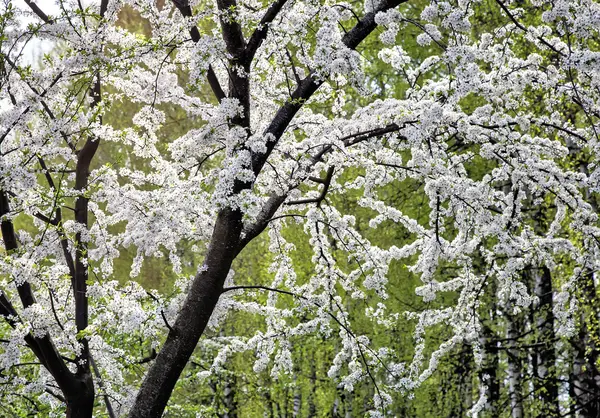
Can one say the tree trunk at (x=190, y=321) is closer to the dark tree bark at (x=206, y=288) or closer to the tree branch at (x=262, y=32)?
the dark tree bark at (x=206, y=288)

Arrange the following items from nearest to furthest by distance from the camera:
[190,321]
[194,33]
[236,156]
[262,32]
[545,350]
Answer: [236,156]
[190,321]
[262,32]
[194,33]
[545,350]

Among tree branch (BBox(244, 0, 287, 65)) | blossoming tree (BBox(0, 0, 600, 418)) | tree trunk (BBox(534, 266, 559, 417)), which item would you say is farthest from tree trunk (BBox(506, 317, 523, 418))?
tree branch (BBox(244, 0, 287, 65))

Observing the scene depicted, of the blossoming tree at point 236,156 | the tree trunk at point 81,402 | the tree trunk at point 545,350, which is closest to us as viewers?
the blossoming tree at point 236,156

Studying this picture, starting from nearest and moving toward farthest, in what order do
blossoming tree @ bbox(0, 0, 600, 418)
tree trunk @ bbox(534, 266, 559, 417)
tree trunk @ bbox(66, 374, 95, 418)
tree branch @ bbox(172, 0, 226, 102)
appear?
blossoming tree @ bbox(0, 0, 600, 418)
tree branch @ bbox(172, 0, 226, 102)
tree trunk @ bbox(66, 374, 95, 418)
tree trunk @ bbox(534, 266, 559, 417)

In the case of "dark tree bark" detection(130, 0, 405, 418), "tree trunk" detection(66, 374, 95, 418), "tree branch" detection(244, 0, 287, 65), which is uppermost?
"tree branch" detection(244, 0, 287, 65)

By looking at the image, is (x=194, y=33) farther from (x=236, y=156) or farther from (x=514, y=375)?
(x=514, y=375)

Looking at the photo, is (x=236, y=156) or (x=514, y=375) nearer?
(x=236, y=156)

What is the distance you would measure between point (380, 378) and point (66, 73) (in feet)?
29.5

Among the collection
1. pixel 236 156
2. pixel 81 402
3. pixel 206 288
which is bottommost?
pixel 81 402

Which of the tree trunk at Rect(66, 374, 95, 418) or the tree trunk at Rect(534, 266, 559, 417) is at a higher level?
the tree trunk at Rect(534, 266, 559, 417)

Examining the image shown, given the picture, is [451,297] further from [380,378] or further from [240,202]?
[240,202]

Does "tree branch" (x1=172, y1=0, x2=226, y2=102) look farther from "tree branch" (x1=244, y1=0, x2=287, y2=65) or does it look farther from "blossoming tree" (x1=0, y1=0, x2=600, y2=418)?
"tree branch" (x1=244, y1=0, x2=287, y2=65)

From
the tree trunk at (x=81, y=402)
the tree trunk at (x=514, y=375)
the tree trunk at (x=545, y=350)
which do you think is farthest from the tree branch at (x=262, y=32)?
the tree trunk at (x=514, y=375)

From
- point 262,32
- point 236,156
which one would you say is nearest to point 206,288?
point 236,156
